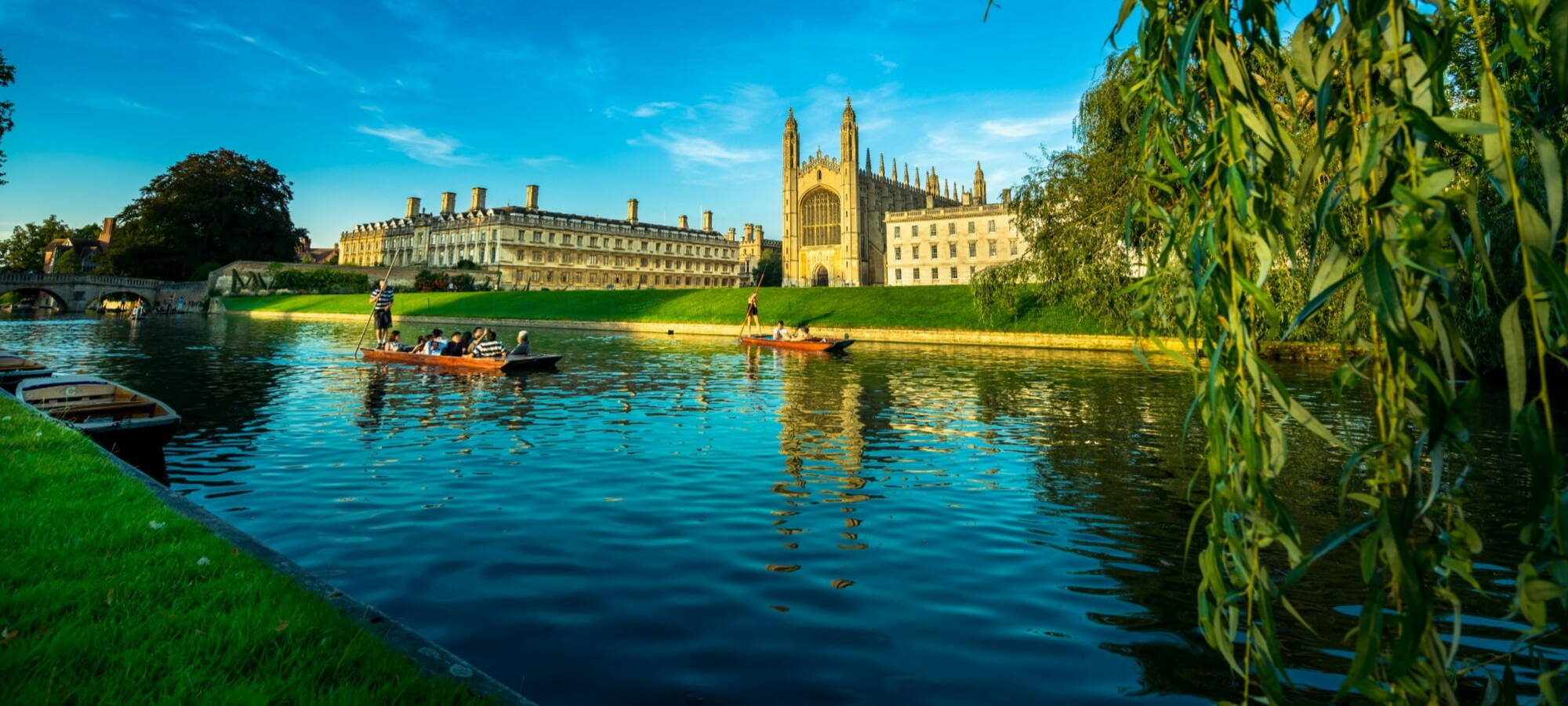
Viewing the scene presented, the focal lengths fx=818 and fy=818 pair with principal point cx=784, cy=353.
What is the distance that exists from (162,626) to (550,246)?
11652 cm

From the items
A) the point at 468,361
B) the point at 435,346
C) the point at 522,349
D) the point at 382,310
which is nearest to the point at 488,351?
the point at 468,361

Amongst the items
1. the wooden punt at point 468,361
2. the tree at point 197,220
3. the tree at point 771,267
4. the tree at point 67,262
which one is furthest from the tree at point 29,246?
the wooden punt at point 468,361

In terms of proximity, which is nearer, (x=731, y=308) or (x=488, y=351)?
(x=488, y=351)

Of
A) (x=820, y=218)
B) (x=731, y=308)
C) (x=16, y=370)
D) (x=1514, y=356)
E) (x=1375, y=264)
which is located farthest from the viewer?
(x=820, y=218)

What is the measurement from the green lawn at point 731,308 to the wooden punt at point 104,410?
2974 centimetres

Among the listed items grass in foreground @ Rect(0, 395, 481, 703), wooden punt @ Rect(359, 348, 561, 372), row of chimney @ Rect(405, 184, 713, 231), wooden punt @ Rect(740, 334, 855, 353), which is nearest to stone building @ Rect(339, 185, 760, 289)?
row of chimney @ Rect(405, 184, 713, 231)

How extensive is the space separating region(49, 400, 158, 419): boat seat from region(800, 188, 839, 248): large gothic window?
3225 inches

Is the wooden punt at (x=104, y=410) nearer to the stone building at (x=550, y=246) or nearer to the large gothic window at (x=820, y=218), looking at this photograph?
the large gothic window at (x=820, y=218)

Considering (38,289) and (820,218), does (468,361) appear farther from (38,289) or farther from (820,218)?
(38,289)

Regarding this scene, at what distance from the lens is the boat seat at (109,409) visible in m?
11.3

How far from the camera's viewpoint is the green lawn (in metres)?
39.0

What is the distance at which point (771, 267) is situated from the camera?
131 meters

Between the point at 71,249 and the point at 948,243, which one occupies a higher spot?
the point at 71,249

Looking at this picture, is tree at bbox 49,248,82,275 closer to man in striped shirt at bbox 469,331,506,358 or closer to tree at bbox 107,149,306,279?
tree at bbox 107,149,306,279
